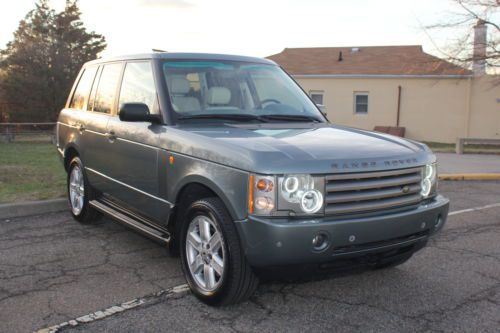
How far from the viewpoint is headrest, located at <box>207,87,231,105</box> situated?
4.82 meters

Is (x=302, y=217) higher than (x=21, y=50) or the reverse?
the reverse

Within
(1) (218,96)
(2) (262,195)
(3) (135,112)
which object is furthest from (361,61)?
(2) (262,195)

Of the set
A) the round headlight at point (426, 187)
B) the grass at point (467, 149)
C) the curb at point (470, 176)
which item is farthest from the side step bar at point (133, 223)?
the grass at point (467, 149)

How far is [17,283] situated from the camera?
4473 millimetres

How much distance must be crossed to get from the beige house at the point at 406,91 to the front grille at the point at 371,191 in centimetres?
2304

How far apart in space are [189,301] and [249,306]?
472 mm

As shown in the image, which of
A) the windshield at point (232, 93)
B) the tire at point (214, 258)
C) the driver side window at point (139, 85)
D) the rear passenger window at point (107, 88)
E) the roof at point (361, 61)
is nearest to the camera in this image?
the tire at point (214, 258)

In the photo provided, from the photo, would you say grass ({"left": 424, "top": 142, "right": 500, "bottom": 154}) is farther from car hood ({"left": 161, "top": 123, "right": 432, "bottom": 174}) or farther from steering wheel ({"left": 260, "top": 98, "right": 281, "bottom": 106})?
car hood ({"left": 161, "top": 123, "right": 432, "bottom": 174})

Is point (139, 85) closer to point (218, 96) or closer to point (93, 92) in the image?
point (218, 96)

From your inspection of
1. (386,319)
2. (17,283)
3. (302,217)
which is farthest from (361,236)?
(17,283)

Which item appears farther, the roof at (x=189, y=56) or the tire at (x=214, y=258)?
the roof at (x=189, y=56)

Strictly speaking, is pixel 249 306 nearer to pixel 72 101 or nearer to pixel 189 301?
pixel 189 301

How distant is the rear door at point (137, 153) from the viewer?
4.59 meters

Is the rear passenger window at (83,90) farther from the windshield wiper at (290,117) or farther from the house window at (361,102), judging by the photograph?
the house window at (361,102)
